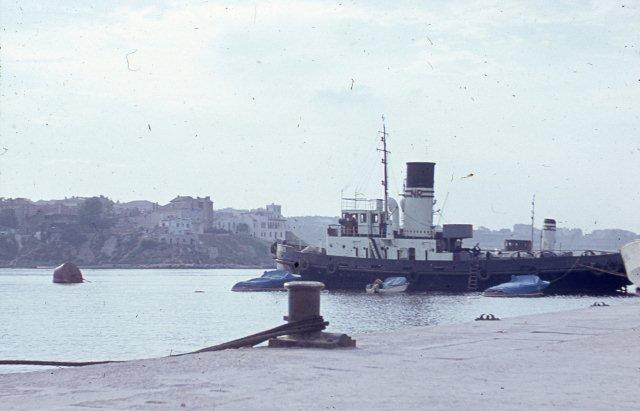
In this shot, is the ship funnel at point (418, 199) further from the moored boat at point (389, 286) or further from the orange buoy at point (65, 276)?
the orange buoy at point (65, 276)

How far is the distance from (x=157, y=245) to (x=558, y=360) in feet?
604

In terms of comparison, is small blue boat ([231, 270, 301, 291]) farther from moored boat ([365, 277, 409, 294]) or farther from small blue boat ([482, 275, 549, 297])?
small blue boat ([482, 275, 549, 297])

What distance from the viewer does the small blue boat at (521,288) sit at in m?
57.4

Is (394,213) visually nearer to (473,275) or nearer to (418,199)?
(418,199)

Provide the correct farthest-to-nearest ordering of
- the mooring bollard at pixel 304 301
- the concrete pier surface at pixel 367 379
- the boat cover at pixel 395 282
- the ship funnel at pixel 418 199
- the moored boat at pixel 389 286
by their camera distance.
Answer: the ship funnel at pixel 418 199
the boat cover at pixel 395 282
the moored boat at pixel 389 286
the mooring bollard at pixel 304 301
the concrete pier surface at pixel 367 379

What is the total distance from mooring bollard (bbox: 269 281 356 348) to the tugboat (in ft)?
168

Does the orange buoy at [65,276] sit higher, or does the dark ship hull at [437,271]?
the dark ship hull at [437,271]

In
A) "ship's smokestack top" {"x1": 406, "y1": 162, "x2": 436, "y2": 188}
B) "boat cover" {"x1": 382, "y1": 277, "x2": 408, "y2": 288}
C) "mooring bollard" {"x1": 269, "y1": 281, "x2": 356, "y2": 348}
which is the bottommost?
"boat cover" {"x1": 382, "y1": 277, "x2": 408, "y2": 288}

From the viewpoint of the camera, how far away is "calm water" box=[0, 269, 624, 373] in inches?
1147

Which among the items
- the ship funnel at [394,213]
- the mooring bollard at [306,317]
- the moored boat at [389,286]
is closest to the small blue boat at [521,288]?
the moored boat at [389,286]

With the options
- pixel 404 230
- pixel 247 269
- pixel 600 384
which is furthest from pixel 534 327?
pixel 247 269

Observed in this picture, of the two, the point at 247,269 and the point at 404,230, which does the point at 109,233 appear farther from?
the point at 404,230

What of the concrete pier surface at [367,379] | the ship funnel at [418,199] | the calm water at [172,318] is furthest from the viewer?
the ship funnel at [418,199]

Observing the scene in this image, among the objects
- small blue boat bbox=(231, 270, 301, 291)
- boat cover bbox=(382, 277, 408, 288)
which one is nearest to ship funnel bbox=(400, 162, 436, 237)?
boat cover bbox=(382, 277, 408, 288)
